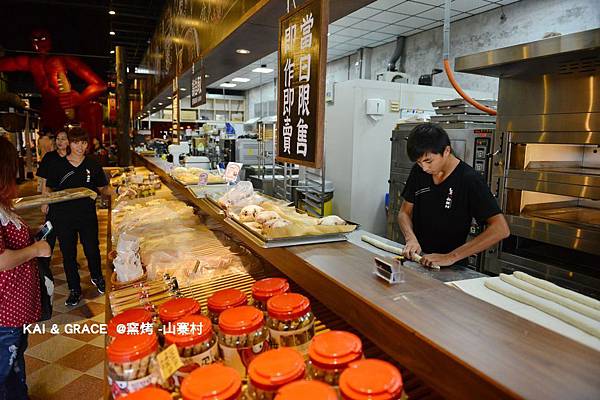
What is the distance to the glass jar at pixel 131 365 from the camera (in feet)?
3.19

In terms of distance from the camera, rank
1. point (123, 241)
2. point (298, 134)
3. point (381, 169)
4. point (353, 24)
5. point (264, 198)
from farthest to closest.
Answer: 1. point (353, 24)
2. point (381, 169)
3. point (264, 198)
4. point (123, 241)
5. point (298, 134)

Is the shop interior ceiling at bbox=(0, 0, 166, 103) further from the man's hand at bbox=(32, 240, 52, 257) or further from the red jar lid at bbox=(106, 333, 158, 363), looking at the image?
the red jar lid at bbox=(106, 333, 158, 363)

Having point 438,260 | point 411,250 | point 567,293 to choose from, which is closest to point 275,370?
point 567,293

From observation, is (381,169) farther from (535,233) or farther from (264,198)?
(264,198)

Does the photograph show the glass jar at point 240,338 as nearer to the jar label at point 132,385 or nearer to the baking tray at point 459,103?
the jar label at point 132,385

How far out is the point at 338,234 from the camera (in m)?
1.70

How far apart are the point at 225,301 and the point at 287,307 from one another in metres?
0.25

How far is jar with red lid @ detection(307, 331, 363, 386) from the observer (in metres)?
0.87

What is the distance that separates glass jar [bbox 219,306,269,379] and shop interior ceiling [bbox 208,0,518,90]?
6.16 metres

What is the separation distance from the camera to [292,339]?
1.11m

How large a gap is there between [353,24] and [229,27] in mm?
6643

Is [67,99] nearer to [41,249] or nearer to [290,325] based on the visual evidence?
[41,249]

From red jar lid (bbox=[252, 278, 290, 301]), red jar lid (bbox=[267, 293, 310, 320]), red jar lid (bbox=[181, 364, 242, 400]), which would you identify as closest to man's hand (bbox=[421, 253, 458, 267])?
red jar lid (bbox=[252, 278, 290, 301])

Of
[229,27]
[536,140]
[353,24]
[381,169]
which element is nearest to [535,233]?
[536,140]
